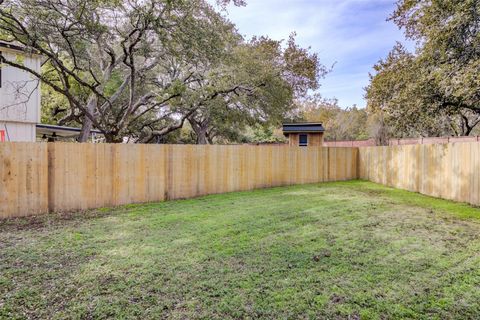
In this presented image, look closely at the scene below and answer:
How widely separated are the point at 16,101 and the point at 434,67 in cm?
1139

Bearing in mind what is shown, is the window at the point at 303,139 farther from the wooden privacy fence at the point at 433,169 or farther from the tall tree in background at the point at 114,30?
the tall tree in background at the point at 114,30

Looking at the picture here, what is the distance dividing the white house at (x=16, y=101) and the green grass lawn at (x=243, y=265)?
17.3 feet

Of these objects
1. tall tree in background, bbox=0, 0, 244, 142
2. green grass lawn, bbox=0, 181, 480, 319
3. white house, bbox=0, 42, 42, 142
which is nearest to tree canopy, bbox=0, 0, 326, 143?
tall tree in background, bbox=0, 0, 244, 142

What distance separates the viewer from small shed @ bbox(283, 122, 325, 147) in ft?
45.4

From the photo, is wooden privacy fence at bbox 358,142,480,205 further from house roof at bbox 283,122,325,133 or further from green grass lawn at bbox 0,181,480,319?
house roof at bbox 283,122,325,133

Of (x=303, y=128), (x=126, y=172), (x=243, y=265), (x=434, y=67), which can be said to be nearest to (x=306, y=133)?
(x=303, y=128)

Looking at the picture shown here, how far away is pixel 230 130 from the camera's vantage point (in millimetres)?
20797

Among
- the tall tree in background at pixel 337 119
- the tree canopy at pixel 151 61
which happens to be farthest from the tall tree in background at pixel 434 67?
the tall tree in background at pixel 337 119

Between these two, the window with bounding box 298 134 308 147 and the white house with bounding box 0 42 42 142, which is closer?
the white house with bounding box 0 42 42 142

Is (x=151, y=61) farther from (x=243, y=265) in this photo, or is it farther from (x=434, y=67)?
(x=243, y=265)

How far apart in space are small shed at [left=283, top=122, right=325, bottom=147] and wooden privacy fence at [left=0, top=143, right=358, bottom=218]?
14.2 feet

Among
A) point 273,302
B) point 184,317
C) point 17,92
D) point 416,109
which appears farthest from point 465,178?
point 17,92

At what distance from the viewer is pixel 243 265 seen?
9.65 feet

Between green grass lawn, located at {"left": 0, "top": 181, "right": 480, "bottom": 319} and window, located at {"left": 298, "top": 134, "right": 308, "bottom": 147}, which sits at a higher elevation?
window, located at {"left": 298, "top": 134, "right": 308, "bottom": 147}
